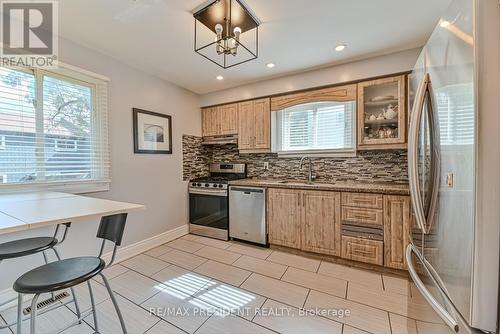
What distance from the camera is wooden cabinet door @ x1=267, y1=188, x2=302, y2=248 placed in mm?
2678

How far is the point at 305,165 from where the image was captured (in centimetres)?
322

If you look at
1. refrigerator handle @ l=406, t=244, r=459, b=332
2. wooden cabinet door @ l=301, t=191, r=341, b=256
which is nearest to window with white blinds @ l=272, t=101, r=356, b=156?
wooden cabinet door @ l=301, t=191, r=341, b=256

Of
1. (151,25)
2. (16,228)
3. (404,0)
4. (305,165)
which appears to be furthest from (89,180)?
(404,0)

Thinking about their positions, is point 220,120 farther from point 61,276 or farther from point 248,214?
point 61,276

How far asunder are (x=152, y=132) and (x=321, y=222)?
2607 millimetres

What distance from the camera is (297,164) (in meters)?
3.29

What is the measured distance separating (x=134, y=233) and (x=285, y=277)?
2.02 meters

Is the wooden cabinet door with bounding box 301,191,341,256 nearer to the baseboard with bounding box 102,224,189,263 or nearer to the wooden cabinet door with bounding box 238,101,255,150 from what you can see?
the wooden cabinet door with bounding box 238,101,255,150

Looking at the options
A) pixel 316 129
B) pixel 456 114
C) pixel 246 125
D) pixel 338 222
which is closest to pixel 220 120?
pixel 246 125

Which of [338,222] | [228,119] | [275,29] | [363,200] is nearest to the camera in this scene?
[275,29]

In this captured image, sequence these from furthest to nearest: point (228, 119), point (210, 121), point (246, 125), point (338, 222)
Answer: point (210, 121) < point (228, 119) < point (246, 125) < point (338, 222)

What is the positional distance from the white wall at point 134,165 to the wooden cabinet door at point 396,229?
2904 mm

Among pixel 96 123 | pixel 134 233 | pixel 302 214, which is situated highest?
pixel 96 123

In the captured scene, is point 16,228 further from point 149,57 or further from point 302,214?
point 302,214
